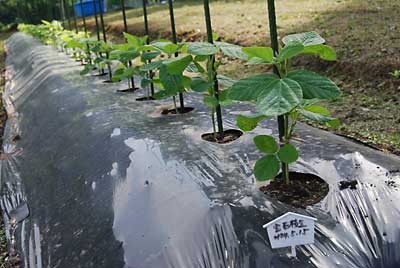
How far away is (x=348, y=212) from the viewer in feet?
4.84

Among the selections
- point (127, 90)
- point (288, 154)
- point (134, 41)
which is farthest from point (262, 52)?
point (127, 90)

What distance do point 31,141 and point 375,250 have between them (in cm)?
278

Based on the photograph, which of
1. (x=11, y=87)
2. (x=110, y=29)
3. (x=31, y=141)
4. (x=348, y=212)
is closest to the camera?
(x=348, y=212)

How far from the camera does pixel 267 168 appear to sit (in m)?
1.41

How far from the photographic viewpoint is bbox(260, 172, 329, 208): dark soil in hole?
153cm

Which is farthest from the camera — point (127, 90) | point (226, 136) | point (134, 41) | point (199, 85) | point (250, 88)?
point (127, 90)

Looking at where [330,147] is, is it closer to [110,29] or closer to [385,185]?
[385,185]

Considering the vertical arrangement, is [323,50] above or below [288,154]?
above

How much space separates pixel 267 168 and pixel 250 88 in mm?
253

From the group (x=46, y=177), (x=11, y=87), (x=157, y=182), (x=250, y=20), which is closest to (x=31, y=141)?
(x=46, y=177)

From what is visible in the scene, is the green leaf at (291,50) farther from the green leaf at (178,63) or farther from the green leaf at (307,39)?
the green leaf at (178,63)

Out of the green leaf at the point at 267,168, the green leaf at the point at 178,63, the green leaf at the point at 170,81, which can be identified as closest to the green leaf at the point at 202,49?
the green leaf at the point at 178,63

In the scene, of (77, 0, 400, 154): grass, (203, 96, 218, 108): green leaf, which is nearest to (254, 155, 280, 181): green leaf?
(203, 96, 218, 108): green leaf

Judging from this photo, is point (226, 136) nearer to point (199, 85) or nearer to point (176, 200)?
point (199, 85)
